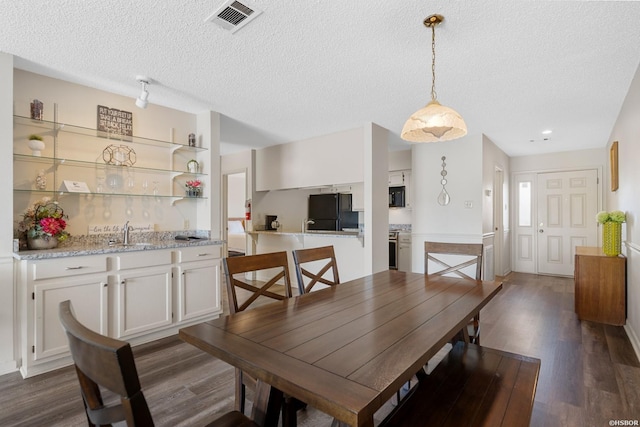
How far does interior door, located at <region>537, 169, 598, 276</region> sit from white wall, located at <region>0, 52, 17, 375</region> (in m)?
7.63

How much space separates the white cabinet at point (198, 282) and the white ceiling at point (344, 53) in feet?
5.40

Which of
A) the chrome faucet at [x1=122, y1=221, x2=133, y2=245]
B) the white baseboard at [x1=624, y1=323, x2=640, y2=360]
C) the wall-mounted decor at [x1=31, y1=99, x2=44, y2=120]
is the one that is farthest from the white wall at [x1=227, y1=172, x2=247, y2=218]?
the white baseboard at [x1=624, y1=323, x2=640, y2=360]

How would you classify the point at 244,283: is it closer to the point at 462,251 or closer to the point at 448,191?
the point at 462,251

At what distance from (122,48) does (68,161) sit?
47.9 inches

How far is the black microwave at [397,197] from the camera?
582 centimetres

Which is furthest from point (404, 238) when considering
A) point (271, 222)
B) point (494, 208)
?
point (271, 222)

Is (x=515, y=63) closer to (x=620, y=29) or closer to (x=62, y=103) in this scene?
(x=620, y=29)

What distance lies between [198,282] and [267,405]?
91.7 inches

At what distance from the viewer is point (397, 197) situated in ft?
19.2

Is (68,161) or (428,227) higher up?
(68,161)

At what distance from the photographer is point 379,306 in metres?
1.60

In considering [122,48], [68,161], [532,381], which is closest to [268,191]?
[68,161]

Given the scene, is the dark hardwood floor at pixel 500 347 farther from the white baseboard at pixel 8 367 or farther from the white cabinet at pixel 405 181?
the white cabinet at pixel 405 181

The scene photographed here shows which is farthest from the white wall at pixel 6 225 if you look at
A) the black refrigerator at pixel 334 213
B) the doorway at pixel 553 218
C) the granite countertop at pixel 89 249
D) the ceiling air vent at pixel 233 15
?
the doorway at pixel 553 218
